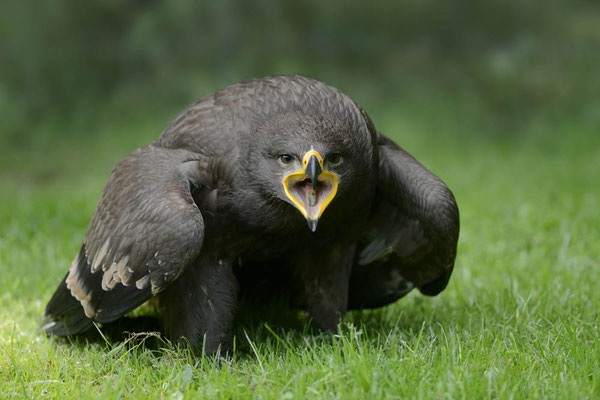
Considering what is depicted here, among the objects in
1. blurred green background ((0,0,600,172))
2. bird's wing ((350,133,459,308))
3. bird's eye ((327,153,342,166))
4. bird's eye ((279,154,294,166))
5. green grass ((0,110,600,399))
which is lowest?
green grass ((0,110,600,399))

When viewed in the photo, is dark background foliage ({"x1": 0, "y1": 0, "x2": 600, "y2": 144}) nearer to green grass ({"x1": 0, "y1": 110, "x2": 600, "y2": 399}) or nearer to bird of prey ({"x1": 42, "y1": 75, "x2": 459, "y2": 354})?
green grass ({"x1": 0, "y1": 110, "x2": 600, "y2": 399})

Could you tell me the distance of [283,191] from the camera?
3.54 m

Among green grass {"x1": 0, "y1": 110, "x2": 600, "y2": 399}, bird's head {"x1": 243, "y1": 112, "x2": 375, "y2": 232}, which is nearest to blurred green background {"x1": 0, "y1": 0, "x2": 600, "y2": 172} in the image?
green grass {"x1": 0, "y1": 110, "x2": 600, "y2": 399}

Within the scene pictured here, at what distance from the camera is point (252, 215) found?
12.1 feet

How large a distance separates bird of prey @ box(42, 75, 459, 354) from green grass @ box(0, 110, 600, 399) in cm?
23

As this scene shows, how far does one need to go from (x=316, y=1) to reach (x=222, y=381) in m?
10.3

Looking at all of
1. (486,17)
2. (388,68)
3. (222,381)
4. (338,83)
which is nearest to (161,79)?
(338,83)

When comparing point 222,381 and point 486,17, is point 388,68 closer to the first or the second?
point 486,17

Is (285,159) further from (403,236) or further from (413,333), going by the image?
(413,333)

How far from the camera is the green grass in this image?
3.18 metres

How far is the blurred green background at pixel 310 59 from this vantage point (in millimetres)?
11883

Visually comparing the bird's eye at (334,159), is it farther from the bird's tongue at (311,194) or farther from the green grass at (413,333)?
the green grass at (413,333)

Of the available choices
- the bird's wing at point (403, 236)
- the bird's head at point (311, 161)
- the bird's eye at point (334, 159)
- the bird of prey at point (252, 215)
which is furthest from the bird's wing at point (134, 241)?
the bird's wing at point (403, 236)

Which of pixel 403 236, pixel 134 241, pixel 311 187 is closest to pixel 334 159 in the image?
pixel 311 187
